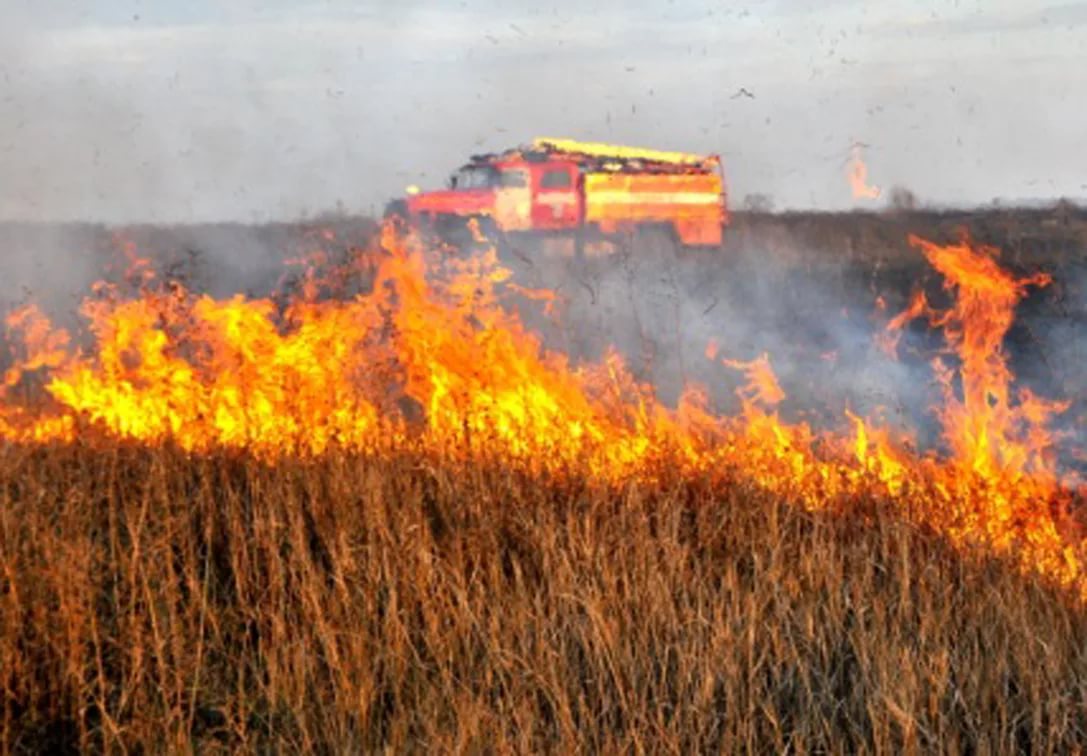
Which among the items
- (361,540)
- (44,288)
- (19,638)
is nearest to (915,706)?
(361,540)

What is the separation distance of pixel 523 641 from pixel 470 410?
146 inches

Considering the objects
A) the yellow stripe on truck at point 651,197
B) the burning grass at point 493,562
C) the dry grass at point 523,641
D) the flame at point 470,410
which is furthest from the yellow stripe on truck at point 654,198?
the dry grass at point 523,641

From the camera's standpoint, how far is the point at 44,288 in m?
18.6

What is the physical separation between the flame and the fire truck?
11.2 m

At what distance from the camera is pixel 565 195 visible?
21281 millimetres

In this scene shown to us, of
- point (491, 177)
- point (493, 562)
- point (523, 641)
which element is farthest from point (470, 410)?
point (491, 177)

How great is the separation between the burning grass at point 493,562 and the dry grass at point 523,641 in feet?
0.07

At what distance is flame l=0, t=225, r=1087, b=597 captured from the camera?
6590 millimetres

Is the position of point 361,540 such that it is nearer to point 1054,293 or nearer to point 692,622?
point 692,622

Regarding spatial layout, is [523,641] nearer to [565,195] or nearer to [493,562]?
[493,562]

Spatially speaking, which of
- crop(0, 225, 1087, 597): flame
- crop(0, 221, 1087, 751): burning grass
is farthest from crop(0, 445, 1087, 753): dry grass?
crop(0, 225, 1087, 597): flame

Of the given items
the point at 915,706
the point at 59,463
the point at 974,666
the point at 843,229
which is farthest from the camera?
the point at 843,229

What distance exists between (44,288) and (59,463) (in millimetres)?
12739

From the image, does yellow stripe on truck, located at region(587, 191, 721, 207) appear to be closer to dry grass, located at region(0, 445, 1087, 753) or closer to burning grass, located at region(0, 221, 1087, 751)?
burning grass, located at region(0, 221, 1087, 751)
